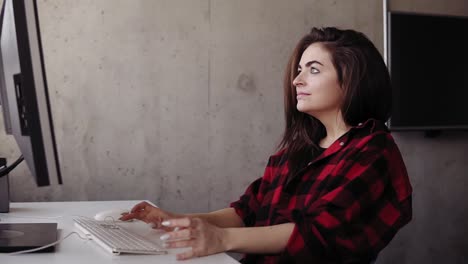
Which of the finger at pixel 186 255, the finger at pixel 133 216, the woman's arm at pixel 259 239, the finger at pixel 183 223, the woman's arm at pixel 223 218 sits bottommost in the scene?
the woman's arm at pixel 223 218

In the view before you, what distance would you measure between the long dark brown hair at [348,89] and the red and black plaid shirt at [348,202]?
0.26ft

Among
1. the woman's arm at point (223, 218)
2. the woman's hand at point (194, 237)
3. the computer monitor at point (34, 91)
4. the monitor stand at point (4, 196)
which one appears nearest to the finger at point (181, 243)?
the woman's hand at point (194, 237)

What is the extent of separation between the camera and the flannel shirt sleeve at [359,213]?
4.58 ft

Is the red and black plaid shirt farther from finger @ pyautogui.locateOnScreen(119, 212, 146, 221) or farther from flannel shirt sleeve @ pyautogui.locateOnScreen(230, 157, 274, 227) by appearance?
finger @ pyautogui.locateOnScreen(119, 212, 146, 221)

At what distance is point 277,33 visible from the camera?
3.02m

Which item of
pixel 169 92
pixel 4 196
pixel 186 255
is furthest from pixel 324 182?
pixel 169 92

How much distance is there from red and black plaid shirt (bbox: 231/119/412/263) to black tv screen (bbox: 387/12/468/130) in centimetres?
171

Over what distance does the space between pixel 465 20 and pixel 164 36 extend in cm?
179

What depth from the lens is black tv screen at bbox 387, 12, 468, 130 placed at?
3.24m

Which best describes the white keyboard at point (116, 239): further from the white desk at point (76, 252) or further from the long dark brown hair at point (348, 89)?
the long dark brown hair at point (348, 89)

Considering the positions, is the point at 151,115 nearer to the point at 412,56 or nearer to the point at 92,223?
the point at 92,223

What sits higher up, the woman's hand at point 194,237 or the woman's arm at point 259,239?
the woman's hand at point 194,237

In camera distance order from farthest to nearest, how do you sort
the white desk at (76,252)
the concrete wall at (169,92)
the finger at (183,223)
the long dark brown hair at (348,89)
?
the concrete wall at (169,92)
the long dark brown hair at (348,89)
the finger at (183,223)
the white desk at (76,252)

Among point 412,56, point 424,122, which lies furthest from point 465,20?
point 424,122
